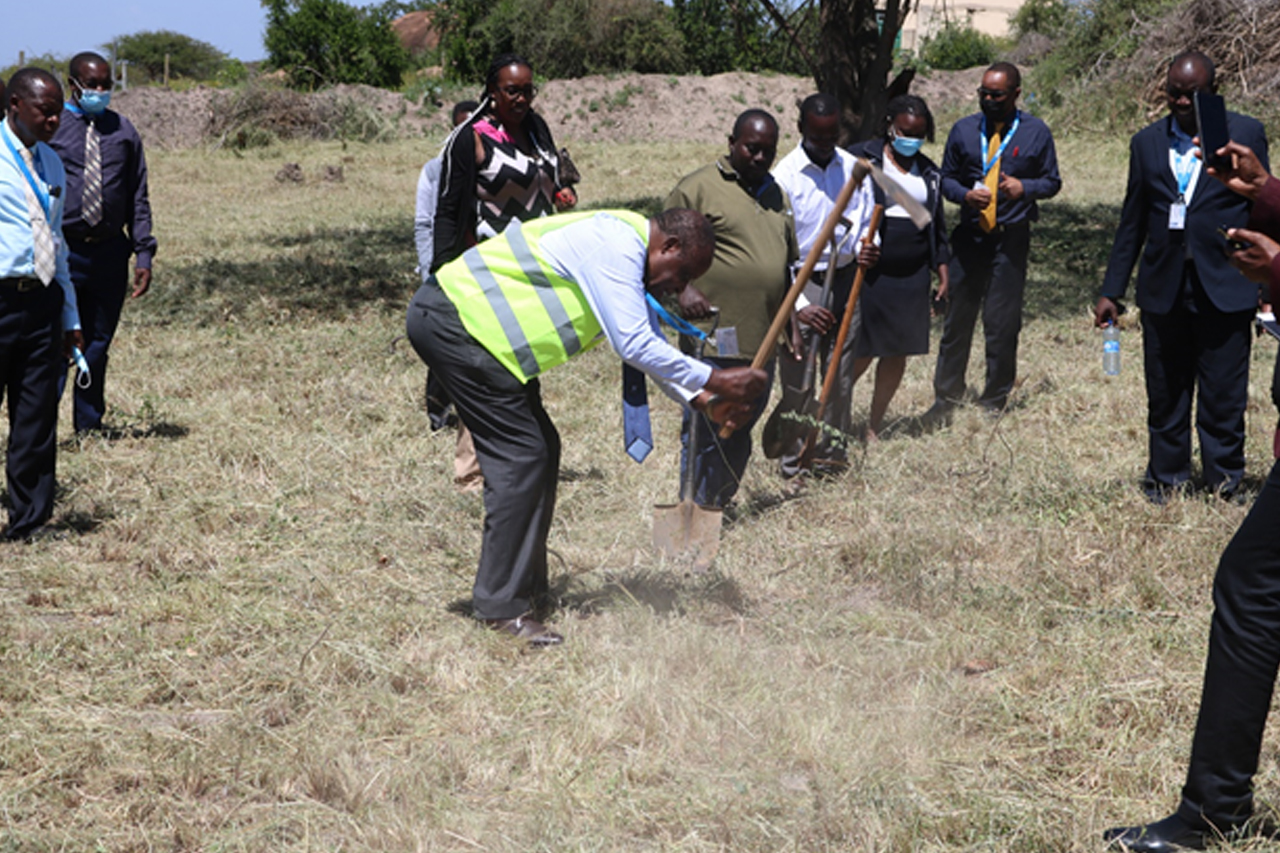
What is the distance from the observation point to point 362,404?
320 inches

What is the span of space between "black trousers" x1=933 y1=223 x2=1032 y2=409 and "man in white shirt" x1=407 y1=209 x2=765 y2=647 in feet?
12.6

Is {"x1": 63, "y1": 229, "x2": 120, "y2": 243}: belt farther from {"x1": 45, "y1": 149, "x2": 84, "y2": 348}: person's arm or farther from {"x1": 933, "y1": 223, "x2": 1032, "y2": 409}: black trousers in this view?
{"x1": 933, "y1": 223, "x2": 1032, "y2": 409}: black trousers

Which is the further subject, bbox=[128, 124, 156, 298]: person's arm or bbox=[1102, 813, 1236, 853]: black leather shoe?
bbox=[128, 124, 156, 298]: person's arm

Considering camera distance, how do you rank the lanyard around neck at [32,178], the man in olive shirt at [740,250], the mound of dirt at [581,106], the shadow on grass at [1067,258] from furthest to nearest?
the mound of dirt at [581,106] → the shadow on grass at [1067,258] → the man in olive shirt at [740,250] → the lanyard around neck at [32,178]

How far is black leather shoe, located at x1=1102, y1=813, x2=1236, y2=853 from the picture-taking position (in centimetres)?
315

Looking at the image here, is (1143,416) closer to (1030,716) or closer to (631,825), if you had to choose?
(1030,716)

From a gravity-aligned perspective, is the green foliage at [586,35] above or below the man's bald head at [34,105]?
above

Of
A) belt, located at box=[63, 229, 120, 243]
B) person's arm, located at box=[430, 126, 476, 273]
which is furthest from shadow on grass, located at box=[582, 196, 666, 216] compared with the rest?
person's arm, located at box=[430, 126, 476, 273]

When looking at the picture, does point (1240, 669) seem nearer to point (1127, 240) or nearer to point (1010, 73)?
point (1127, 240)

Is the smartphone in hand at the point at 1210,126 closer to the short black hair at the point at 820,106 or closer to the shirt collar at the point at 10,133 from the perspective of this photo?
the short black hair at the point at 820,106

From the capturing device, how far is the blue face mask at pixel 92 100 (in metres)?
7.11

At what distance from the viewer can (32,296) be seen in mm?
5637

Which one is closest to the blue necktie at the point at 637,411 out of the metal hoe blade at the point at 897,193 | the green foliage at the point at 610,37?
the metal hoe blade at the point at 897,193

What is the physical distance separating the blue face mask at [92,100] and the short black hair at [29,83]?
1.49 m
